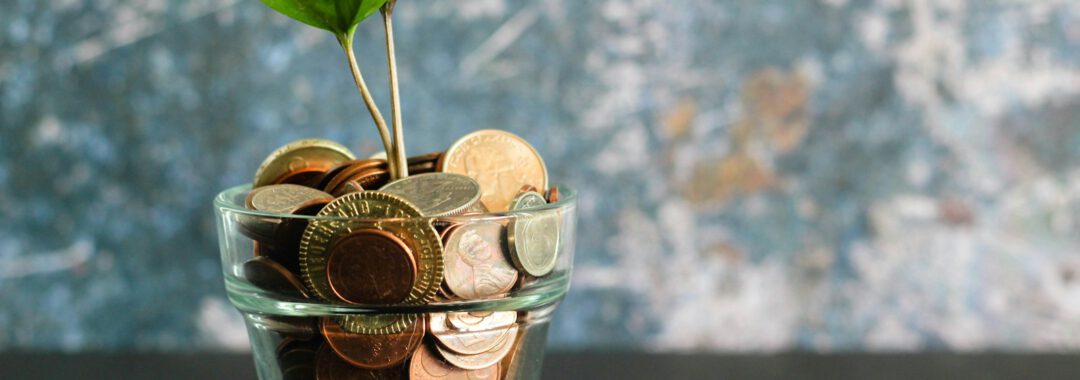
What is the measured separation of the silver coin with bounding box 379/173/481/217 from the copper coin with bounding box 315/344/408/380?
0.11 m

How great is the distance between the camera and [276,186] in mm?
674

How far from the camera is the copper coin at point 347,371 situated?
62 cm

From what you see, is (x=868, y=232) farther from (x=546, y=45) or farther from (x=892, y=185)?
(x=546, y=45)

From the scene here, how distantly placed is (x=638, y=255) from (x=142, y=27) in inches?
35.2

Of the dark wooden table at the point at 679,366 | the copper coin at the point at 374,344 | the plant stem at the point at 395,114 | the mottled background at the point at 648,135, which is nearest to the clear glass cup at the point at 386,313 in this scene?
the copper coin at the point at 374,344

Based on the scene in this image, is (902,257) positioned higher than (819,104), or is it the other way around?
(819,104)

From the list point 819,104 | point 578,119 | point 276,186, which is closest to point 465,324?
point 276,186

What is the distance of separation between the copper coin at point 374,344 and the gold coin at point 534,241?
7 cm

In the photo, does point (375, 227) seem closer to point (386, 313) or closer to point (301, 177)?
point (386, 313)

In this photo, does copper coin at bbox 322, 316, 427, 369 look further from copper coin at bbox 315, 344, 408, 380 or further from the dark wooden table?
the dark wooden table

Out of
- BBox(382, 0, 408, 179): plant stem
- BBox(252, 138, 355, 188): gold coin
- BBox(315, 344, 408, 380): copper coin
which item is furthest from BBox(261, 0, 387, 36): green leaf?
BBox(315, 344, 408, 380): copper coin

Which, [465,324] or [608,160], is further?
[608,160]

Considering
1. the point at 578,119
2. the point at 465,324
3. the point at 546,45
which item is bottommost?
the point at 465,324

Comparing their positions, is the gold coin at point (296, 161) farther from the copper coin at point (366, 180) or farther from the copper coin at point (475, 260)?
the copper coin at point (475, 260)
